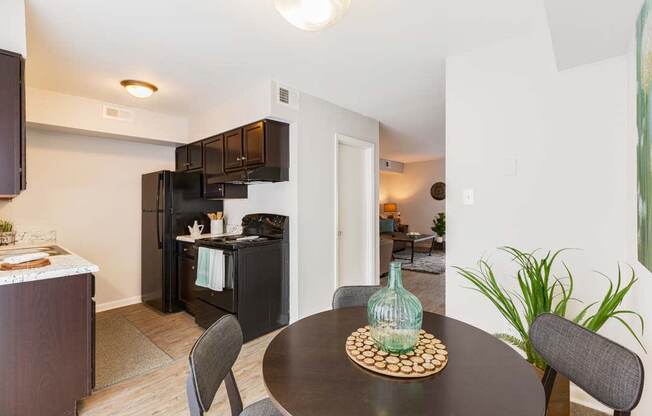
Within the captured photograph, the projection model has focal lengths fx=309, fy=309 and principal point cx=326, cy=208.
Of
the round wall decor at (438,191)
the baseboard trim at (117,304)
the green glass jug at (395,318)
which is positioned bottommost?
the baseboard trim at (117,304)

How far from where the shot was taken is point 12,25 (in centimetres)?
180

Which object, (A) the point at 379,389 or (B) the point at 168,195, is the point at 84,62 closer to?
(B) the point at 168,195

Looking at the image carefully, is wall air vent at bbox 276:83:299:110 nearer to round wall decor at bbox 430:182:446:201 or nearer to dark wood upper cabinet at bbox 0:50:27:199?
dark wood upper cabinet at bbox 0:50:27:199

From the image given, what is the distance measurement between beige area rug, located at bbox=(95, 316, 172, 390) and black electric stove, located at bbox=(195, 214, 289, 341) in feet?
1.83

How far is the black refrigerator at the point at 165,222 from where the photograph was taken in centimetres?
367

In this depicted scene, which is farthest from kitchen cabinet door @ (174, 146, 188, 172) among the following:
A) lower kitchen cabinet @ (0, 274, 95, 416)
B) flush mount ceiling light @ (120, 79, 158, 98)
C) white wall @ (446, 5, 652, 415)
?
white wall @ (446, 5, 652, 415)

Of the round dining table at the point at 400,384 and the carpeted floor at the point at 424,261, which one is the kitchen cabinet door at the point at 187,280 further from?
the carpeted floor at the point at 424,261

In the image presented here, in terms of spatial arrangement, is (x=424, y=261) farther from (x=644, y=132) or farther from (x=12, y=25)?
(x=12, y=25)

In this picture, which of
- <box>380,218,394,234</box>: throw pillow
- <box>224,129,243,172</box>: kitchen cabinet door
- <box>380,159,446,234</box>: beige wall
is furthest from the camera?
<box>380,159,446,234</box>: beige wall

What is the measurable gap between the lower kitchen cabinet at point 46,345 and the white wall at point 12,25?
1.39 meters

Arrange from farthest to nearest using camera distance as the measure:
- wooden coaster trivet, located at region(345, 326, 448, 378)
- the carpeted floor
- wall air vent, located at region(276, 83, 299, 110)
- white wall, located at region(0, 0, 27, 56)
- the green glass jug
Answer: the carpeted floor, wall air vent, located at region(276, 83, 299, 110), white wall, located at region(0, 0, 27, 56), the green glass jug, wooden coaster trivet, located at region(345, 326, 448, 378)

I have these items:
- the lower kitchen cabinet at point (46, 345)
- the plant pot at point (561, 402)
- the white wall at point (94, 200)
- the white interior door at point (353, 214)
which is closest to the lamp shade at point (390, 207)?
the white interior door at point (353, 214)

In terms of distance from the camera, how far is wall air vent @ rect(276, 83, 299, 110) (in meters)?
2.99

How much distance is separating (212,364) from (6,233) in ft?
11.5
